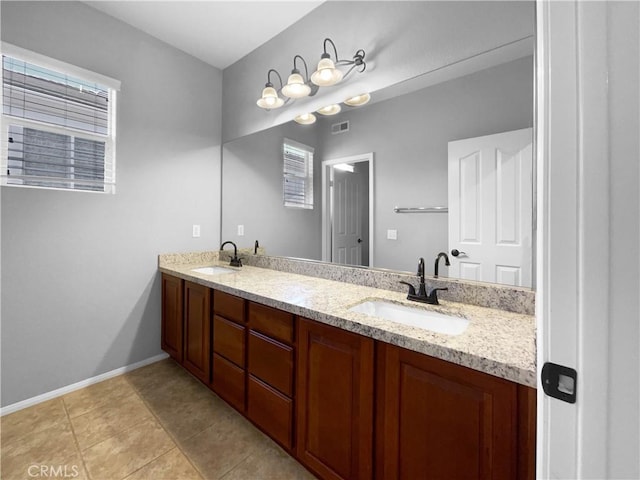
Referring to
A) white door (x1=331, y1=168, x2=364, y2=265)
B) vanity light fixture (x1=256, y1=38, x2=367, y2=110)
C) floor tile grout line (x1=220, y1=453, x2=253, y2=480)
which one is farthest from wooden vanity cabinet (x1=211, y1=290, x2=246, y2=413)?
vanity light fixture (x1=256, y1=38, x2=367, y2=110)

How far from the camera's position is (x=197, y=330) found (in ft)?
6.88

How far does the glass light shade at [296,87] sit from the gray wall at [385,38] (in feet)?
0.28

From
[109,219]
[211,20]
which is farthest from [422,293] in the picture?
[211,20]

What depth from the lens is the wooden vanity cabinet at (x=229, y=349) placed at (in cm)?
170

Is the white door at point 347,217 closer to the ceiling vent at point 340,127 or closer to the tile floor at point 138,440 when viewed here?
the ceiling vent at point 340,127

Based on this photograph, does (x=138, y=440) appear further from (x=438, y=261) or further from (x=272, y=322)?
(x=438, y=261)

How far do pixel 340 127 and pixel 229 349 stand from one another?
1.63 meters

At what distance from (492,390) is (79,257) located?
2.64m

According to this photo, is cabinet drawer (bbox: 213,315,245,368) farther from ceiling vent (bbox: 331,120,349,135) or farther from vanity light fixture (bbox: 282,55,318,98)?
vanity light fixture (bbox: 282,55,318,98)

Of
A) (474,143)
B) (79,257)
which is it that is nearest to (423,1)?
(474,143)

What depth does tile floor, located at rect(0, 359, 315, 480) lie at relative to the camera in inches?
56.6

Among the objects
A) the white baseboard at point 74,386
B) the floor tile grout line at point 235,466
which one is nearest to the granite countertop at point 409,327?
the floor tile grout line at point 235,466
